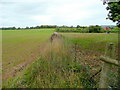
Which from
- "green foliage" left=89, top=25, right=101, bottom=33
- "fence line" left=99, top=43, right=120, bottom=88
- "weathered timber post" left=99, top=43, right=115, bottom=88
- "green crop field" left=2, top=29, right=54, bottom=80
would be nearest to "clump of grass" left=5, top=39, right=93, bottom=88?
"weathered timber post" left=99, top=43, right=115, bottom=88

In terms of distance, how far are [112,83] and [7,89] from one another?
10.5ft

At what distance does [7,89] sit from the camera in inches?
164

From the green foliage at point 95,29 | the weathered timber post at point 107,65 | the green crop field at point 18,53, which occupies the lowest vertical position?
the green crop field at point 18,53

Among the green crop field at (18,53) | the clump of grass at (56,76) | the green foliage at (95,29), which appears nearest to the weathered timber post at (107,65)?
the clump of grass at (56,76)

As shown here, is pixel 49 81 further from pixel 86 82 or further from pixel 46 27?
pixel 46 27

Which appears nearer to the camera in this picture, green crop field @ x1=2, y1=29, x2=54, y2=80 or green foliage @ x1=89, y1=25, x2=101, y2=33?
green crop field @ x1=2, y1=29, x2=54, y2=80

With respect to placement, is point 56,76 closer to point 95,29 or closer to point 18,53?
point 18,53

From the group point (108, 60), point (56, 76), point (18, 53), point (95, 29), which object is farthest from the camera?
point (95, 29)

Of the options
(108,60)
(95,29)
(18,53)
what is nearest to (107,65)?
(108,60)

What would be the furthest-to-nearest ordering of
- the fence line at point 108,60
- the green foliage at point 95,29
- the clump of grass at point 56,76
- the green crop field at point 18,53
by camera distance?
the green foliage at point 95,29, the green crop field at point 18,53, the clump of grass at point 56,76, the fence line at point 108,60

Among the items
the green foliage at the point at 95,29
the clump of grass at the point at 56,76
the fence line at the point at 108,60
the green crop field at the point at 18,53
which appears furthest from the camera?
the green foliage at the point at 95,29

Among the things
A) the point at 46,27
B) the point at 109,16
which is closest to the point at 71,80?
the point at 109,16

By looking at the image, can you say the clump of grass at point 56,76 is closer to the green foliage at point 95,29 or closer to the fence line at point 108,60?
the fence line at point 108,60

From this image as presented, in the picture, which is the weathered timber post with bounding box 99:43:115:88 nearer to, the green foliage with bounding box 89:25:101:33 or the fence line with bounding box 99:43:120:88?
the fence line with bounding box 99:43:120:88
